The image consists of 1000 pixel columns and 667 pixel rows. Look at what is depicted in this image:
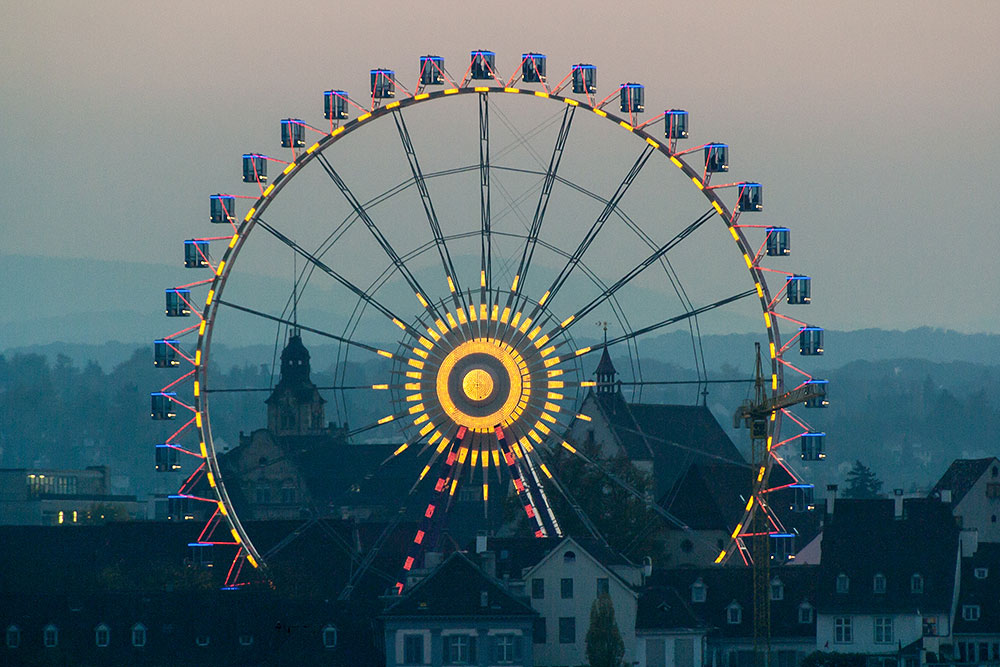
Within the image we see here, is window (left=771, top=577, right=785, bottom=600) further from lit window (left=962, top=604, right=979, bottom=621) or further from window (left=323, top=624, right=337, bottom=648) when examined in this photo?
window (left=323, top=624, right=337, bottom=648)

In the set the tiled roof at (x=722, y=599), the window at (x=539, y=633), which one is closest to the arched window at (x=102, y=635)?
the window at (x=539, y=633)

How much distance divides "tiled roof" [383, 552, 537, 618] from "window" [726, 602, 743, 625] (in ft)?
32.5

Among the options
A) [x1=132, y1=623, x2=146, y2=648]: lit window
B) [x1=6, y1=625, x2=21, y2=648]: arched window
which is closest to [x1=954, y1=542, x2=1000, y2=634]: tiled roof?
[x1=132, y1=623, x2=146, y2=648]: lit window

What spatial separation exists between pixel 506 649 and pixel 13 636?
20.3 m

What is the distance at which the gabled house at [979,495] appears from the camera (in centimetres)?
16400

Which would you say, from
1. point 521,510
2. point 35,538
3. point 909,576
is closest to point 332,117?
point 909,576

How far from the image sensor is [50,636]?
108 meters

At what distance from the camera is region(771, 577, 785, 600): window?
4407 inches

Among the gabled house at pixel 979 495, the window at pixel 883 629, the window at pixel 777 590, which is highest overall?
the gabled house at pixel 979 495

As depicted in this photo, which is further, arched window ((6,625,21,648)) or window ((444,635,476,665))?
arched window ((6,625,21,648))

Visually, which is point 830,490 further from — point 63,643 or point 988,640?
point 63,643

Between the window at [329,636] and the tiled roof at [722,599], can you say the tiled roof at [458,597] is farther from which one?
the tiled roof at [722,599]

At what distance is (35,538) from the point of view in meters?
164

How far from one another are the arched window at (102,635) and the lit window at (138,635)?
102 cm
